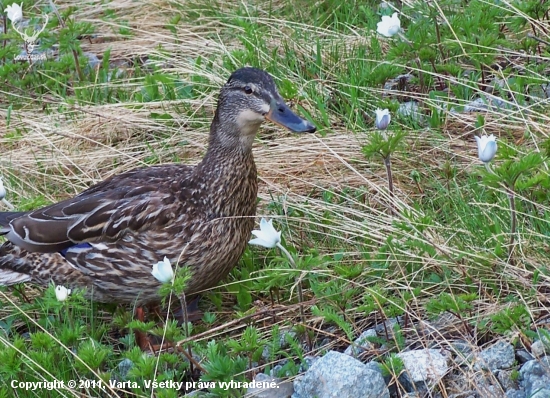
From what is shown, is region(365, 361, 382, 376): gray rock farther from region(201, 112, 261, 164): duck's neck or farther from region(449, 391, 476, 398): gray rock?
region(201, 112, 261, 164): duck's neck

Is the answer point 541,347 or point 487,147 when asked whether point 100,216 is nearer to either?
point 487,147

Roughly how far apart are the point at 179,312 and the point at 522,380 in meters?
1.87

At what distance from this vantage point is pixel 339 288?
4.34m

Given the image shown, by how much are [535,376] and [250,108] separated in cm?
191

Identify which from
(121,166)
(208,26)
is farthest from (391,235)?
(208,26)

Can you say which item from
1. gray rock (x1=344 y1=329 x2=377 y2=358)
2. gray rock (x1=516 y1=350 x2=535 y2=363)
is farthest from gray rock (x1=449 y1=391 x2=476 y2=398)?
gray rock (x1=344 y1=329 x2=377 y2=358)

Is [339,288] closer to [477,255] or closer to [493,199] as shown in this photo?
[477,255]

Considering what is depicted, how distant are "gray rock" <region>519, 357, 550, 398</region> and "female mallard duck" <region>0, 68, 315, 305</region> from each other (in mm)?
1591

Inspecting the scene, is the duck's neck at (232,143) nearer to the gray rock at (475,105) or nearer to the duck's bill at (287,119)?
the duck's bill at (287,119)

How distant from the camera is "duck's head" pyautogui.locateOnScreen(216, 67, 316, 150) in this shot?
15.7ft

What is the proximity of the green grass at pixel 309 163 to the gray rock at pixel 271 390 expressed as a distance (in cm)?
6

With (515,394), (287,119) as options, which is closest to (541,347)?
(515,394)

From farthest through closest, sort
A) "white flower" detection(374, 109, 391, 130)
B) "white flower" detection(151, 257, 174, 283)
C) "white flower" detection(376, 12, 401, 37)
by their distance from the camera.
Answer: "white flower" detection(376, 12, 401, 37) < "white flower" detection(374, 109, 391, 130) < "white flower" detection(151, 257, 174, 283)

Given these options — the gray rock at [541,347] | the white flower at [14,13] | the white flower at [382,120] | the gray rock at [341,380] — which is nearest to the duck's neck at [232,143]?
the white flower at [382,120]
